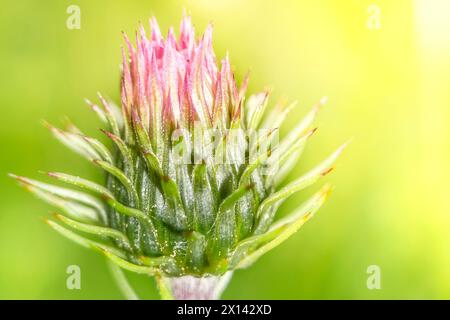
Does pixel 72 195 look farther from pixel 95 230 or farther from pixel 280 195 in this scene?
pixel 280 195

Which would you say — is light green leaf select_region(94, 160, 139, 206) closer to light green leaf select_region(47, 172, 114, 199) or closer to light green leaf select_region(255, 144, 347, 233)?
light green leaf select_region(47, 172, 114, 199)

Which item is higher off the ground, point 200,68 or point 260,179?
point 200,68

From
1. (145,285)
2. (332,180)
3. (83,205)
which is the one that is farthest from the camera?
(332,180)

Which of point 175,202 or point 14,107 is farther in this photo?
point 14,107

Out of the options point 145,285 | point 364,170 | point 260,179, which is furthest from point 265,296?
point 260,179

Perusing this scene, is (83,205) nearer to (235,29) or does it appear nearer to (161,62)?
(161,62)

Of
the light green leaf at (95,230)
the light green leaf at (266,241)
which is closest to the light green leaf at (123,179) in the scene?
the light green leaf at (95,230)
